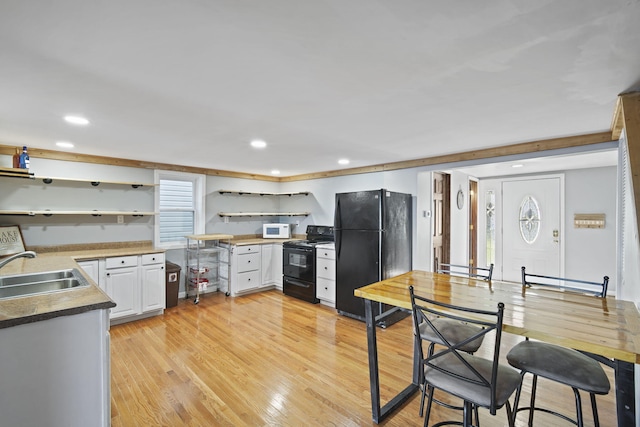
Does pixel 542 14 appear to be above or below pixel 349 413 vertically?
above

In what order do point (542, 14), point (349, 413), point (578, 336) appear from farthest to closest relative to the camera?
point (349, 413), point (578, 336), point (542, 14)

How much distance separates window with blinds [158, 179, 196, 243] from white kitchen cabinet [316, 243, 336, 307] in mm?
2287

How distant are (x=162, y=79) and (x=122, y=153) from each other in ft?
8.69

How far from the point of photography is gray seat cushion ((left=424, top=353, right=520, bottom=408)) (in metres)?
1.40

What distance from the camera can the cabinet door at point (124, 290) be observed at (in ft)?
11.7

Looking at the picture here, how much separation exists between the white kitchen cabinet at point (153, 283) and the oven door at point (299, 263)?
185cm

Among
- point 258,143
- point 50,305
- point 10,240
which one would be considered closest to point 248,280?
point 258,143

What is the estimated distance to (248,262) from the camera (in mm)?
4965

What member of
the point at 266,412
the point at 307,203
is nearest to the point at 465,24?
the point at 266,412

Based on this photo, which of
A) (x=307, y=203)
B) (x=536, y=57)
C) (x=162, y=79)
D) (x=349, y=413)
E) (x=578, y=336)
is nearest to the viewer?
(x=578, y=336)

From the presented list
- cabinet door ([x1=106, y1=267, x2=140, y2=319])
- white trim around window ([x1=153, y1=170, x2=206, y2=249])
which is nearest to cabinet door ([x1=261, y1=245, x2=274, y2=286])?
white trim around window ([x1=153, y1=170, x2=206, y2=249])

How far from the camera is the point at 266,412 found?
2.06 meters

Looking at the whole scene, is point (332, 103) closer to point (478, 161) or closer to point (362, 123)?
point (362, 123)

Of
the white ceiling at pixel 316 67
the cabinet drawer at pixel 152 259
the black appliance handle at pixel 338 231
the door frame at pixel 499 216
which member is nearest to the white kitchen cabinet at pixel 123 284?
the cabinet drawer at pixel 152 259
